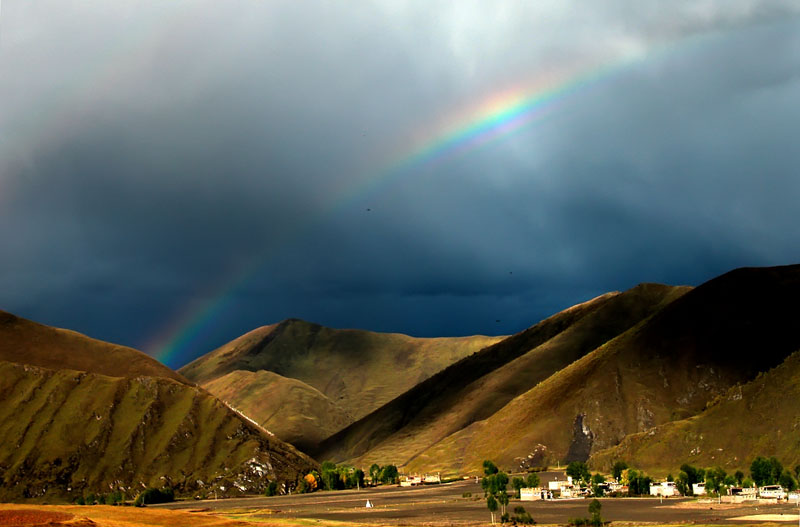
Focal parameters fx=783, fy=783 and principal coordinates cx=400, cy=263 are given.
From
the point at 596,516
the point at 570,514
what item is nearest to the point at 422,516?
the point at 570,514

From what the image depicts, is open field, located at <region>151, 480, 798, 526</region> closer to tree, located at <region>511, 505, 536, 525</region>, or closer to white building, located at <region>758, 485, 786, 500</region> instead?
tree, located at <region>511, 505, 536, 525</region>

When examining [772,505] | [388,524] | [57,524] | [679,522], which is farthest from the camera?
[772,505]

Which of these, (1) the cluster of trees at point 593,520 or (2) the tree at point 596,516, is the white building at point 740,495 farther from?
(2) the tree at point 596,516

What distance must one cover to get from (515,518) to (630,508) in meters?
37.7

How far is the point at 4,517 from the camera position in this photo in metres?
118

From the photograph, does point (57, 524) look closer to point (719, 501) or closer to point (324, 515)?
point (324, 515)

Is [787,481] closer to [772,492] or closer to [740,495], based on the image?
[772,492]

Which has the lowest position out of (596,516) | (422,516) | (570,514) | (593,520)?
(570,514)

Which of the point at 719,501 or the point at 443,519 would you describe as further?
the point at 719,501

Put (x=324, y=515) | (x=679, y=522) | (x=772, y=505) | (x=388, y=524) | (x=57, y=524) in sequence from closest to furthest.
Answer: (x=57, y=524), (x=679, y=522), (x=388, y=524), (x=772, y=505), (x=324, y=515)

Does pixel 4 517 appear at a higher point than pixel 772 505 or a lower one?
higher

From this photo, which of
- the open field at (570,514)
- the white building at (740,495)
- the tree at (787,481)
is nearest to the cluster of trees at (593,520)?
the open field at (570,514)

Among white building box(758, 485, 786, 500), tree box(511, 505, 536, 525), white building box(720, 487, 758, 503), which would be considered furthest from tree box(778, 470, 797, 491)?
tree box(511, 505, 536, 525)

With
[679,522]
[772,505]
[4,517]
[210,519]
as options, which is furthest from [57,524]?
[772,505]
